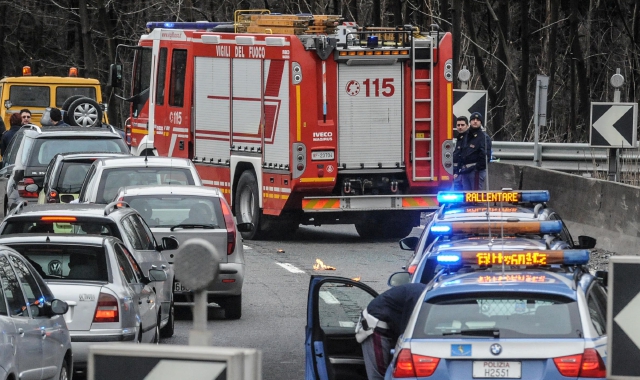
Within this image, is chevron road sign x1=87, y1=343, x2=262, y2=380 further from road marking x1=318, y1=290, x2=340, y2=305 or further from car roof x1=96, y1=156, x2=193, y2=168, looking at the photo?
car roof x1=96, y1=156, x2=193, y2=168

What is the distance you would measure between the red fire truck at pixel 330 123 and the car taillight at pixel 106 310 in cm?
1030

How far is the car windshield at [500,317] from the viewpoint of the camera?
23.1ft

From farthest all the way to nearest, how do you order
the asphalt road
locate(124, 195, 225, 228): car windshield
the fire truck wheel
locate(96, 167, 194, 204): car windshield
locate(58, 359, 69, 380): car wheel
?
the fire truck wheel
locate(96, 167, 194, 204): car windshield
locate(124, 195, 225, 228): car windshield
the asphalt road
locate(58, 359, 69, 380): car wheel

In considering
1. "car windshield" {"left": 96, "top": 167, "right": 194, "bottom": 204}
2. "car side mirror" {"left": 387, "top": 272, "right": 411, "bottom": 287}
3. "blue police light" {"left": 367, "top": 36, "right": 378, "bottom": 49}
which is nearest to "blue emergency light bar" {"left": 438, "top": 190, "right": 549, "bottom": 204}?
"car side mirror" {"left": 387, "top": 272, "right": 411, "bottom": 287}

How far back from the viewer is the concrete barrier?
17188mm

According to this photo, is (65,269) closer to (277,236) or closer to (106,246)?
(106,246)

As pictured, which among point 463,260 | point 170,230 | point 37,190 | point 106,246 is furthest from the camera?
point 37,190

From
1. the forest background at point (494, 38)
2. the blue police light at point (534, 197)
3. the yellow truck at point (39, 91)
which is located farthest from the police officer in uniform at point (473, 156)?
the yellow truck at point (39, 91)

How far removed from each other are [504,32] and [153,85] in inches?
755

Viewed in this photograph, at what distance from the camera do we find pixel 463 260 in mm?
8078

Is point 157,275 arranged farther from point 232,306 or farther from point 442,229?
point 442,229

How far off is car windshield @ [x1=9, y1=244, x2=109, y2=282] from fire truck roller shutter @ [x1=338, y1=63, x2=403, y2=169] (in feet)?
34.5

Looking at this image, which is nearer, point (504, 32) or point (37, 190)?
point (37, 190)

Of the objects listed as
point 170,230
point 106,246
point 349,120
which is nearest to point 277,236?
point 349,120
